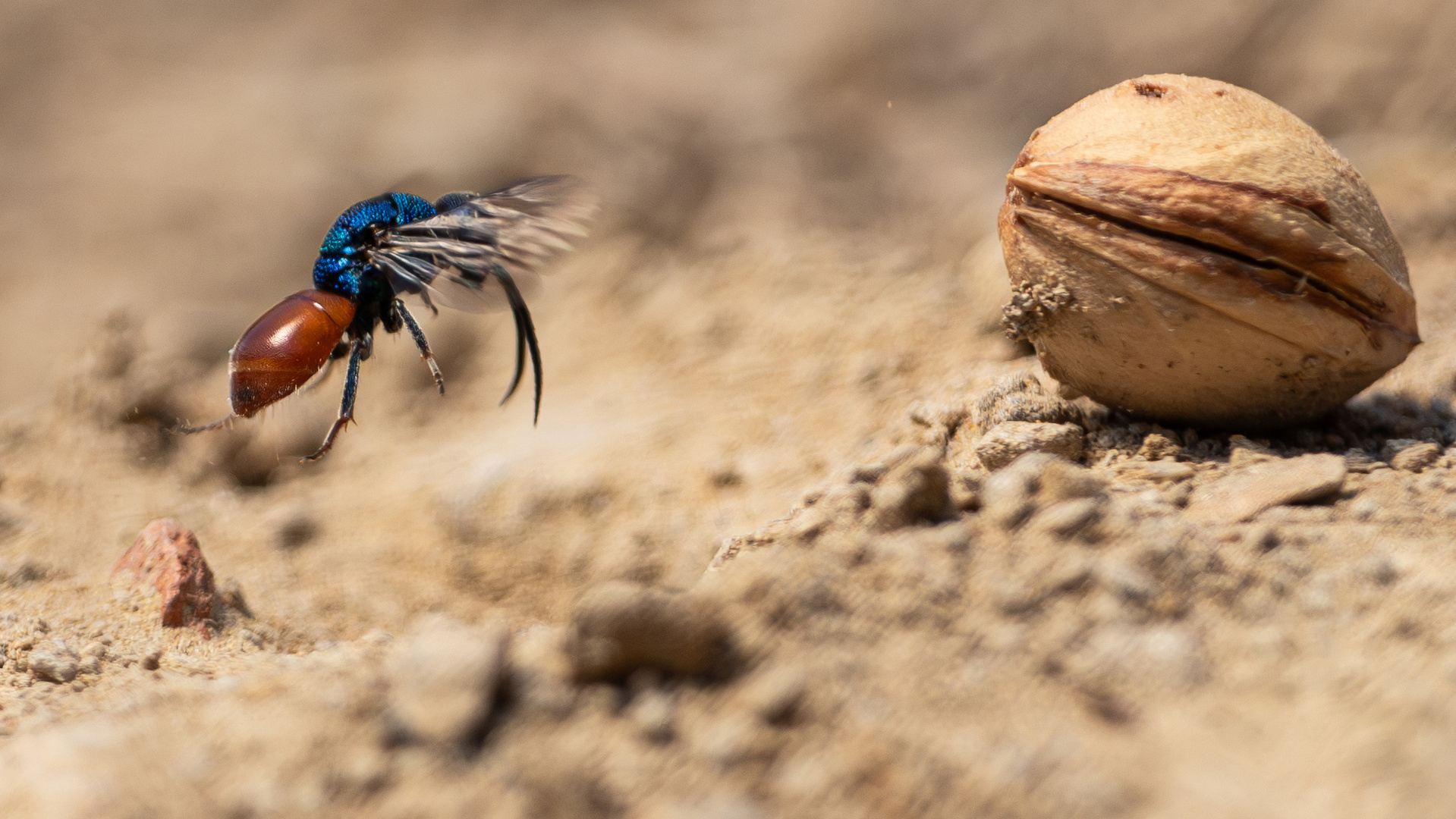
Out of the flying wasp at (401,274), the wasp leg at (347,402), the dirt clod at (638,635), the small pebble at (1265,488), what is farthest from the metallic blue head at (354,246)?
the small pebble at (1265,488)

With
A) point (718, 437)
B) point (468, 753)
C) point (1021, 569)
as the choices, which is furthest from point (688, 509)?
point (468, 753)

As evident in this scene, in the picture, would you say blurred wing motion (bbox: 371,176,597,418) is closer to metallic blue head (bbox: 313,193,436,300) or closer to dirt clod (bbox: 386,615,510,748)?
metallic blue head (bbox: 313,193,436,300)

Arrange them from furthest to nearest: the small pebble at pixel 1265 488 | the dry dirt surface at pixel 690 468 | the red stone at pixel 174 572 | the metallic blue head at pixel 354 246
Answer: the metallic blue head at pixel 354 246 → the red stone at pixel 174 572 → the small pebble at pixel 1265 488 → the dry dirt surface at pixel 690 468

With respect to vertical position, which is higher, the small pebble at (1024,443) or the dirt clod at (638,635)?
the dirt clod at (638,635)

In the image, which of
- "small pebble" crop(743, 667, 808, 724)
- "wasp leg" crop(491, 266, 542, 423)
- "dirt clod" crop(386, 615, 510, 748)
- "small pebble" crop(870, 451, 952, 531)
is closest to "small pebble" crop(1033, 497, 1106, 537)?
"small pebble" crop(870, 451, 952, 531)

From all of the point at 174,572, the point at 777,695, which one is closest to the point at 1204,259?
the point at 777,695

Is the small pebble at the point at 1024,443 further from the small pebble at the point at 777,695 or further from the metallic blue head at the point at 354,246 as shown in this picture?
the metallic blue head at the point at 354,246
